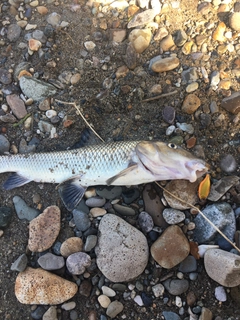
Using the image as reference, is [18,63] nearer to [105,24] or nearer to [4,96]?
[4,96]

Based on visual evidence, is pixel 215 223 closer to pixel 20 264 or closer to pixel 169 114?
pixel 169 114

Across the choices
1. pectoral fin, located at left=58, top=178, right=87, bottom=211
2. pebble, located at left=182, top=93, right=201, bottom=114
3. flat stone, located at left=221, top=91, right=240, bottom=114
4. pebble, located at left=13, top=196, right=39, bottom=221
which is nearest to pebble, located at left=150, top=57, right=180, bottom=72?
pebble, located at left=182, top=93, right=201, bottom=114

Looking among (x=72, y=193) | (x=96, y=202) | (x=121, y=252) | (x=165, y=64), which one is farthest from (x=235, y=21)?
(x=121, y=252)

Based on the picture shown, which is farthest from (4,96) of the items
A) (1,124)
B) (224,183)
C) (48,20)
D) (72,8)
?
(224,183)

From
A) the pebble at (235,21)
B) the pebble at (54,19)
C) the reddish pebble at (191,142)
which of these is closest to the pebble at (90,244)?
the reddish pebble at (191,142)

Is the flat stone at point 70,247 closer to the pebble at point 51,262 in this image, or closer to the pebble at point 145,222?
the pebble at point 51,262

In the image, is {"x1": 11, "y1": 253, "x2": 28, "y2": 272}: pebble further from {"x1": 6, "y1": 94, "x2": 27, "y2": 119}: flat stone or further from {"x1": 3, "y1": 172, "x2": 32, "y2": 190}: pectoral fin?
{"x1": 6, "y1": 94, "x2": 27, "y2": 119}: flat stone
